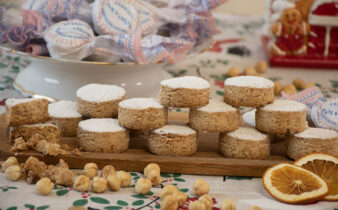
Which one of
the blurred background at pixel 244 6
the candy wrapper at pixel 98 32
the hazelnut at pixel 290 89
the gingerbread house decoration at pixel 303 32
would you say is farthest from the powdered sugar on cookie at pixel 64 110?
the blurred background at pixel 244 6

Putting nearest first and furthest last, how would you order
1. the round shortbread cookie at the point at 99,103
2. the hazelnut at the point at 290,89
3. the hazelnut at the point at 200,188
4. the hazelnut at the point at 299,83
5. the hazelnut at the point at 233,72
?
1. the hazelnut at the point at 200,188
2. the round shortbread cookie at the point at 99,103
3. the hazelnut at the point at 290,89
4. the hazelnut at the point at 299,83
5. the hazelnut at the point at 233,72

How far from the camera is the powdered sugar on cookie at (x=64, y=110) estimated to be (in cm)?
159

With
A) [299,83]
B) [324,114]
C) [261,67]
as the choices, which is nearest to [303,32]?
[261,67]

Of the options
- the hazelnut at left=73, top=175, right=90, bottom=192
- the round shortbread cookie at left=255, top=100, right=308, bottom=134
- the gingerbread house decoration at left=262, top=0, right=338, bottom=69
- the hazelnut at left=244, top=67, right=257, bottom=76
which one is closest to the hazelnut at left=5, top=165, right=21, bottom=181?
the hazelnut at left=73, top=175, right=90, bottom=192

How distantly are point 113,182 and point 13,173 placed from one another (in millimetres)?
269

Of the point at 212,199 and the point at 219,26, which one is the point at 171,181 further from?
the point at 219,26

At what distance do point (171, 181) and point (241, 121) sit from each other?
1.33ft

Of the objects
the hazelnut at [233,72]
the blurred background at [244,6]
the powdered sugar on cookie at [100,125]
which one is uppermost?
the blurred background at [244,6]

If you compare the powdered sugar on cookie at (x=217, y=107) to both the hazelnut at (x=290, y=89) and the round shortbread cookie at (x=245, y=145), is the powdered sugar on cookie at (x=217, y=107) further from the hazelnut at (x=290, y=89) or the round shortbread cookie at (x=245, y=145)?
the hazelnut at (x=290, y=89)

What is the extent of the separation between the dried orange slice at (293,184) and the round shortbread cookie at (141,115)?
35cm

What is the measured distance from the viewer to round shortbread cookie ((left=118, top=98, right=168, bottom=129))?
1.46 metres

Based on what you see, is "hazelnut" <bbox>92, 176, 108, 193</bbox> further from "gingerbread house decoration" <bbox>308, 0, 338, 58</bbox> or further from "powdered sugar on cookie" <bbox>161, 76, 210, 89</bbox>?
"gingerbread house decoration" <bbox>308, 0, 338, 58</bbox>

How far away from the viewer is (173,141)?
1.46m

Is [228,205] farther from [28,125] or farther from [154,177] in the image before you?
[28,125]
